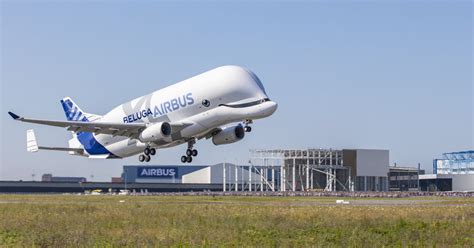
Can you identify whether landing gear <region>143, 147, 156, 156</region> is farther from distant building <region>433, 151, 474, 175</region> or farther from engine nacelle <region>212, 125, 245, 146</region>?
distant building <region>433, 151, 474, 175</region>

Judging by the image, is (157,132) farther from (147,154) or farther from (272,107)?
(272,107)

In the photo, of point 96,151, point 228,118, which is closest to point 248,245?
point 228,118

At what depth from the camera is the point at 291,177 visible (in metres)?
136

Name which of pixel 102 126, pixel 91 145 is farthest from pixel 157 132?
pixel 91 145

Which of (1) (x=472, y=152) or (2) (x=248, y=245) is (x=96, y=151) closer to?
(2) (x=248, y=245)

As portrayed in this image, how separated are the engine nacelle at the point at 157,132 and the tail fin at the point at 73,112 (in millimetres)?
13882

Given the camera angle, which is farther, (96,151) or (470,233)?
(96,151)

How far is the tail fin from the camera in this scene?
76.8m

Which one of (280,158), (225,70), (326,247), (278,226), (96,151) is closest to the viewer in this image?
(326,247)

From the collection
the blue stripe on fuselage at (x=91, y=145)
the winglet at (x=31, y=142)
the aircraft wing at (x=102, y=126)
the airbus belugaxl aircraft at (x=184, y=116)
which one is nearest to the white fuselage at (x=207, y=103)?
the airbus belugaxl aircraft at (x=184, y=116)

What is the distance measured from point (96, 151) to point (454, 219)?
41425 millimetres

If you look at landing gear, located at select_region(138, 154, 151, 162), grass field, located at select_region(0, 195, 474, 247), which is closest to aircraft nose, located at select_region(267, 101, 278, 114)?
grass field, located at select_region(0, 195, 474, 247)

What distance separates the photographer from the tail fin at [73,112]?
76750 millimetres

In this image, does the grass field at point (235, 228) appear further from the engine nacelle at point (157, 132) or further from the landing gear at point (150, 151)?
the landing gear at point (150, 151)
